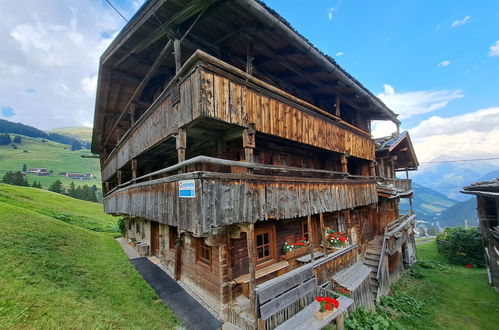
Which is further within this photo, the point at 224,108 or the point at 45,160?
the point at 45,160

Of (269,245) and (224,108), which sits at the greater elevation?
(224,108)

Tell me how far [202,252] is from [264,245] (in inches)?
101

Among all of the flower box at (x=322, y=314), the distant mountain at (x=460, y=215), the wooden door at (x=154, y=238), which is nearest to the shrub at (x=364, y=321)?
the flower box at (x=322, y=314)

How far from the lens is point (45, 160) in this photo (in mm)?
118125

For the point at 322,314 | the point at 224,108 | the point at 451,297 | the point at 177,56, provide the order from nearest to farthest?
the point at 224,108
the point at 322,314
the point at 177,56
the point at 451,297

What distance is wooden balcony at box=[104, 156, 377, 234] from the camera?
5348mm

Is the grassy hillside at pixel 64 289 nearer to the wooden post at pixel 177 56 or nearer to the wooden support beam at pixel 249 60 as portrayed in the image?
the wooden post at pixel 177 56

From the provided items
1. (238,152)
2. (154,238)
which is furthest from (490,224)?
(154,238)

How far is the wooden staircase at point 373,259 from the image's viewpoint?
40.0 feet

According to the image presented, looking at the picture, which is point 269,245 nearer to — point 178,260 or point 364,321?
point 364,321

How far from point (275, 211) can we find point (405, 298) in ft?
38.5

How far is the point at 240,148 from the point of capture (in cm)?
954

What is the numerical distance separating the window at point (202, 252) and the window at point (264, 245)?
190 centimetres

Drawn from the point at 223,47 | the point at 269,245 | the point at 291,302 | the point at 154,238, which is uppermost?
the point at 223,47
